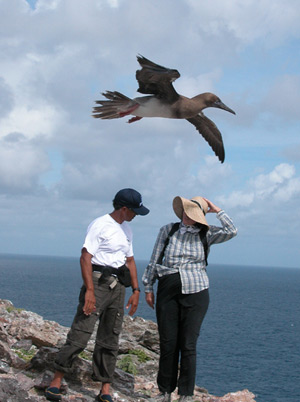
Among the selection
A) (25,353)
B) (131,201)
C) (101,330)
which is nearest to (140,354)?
(25,353)

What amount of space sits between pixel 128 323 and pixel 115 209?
632 centimetres

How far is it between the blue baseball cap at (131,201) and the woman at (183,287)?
60 centimetres

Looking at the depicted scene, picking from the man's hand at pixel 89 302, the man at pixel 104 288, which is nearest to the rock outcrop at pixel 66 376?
the man at pixel 104 288

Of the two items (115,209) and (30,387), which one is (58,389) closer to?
(30,387)

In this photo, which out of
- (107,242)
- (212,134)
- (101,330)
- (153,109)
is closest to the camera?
(107,242)

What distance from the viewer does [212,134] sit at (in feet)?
27.1

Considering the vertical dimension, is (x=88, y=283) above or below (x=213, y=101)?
below

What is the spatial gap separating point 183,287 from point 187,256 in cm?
41

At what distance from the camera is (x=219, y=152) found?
826cm

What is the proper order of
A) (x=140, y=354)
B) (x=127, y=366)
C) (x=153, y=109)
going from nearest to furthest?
(x=153, y=109) < (x=127, y=366) < (x=140, y=354)

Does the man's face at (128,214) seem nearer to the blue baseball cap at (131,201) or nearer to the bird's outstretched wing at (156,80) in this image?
the blue baseball cap at (131,201)

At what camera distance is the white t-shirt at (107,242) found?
641 cm

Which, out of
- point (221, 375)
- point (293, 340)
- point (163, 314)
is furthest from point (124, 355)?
point (293, 340)

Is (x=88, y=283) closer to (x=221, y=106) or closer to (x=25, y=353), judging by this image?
(x=221, y=106)
